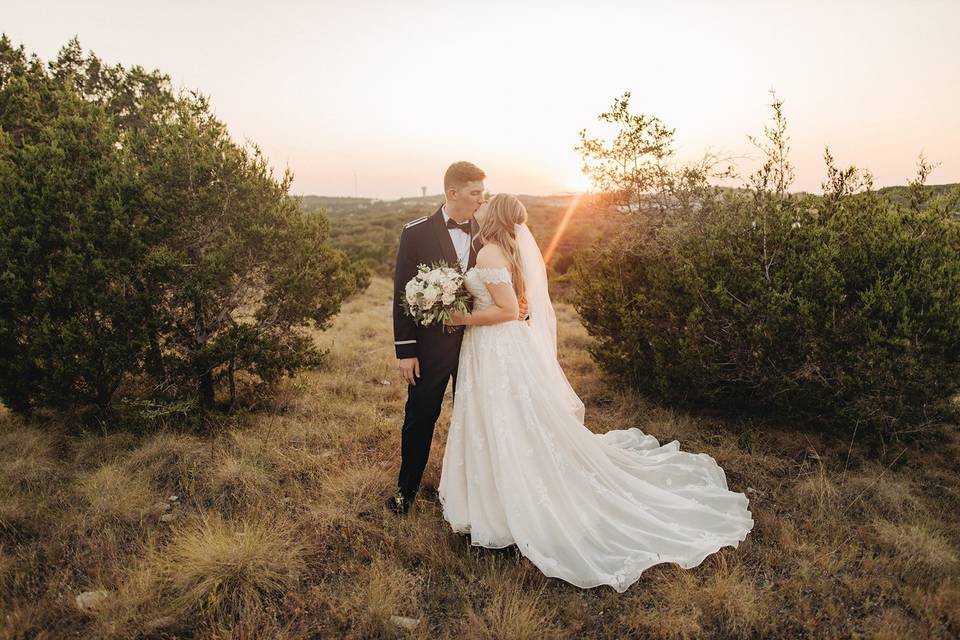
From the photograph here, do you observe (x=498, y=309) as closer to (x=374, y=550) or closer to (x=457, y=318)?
(x=457, y=318)

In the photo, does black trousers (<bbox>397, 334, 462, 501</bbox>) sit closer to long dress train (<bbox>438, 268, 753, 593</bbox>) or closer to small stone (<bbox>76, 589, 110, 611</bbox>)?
long dress train (<bbox>438, 268, 753, 593</bbox>)

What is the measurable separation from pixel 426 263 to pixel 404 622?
254cm

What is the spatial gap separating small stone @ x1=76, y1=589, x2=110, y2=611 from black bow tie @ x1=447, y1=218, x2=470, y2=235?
3.46 metres

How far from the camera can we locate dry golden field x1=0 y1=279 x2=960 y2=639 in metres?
3.06

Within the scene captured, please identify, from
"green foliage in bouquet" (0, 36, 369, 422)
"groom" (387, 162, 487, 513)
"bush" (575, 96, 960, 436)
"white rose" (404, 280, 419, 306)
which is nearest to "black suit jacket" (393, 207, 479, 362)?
"groom" (387, 162, 487, 513)

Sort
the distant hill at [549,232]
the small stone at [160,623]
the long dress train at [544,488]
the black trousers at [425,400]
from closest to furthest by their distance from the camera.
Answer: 1. the small stone at [160,623]
2. the long dress train at [544,488]
3. the black trousers at [425,400]
4. the distant hill at [549,232]

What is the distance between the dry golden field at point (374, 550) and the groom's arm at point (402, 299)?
52.6 inches

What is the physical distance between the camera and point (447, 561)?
3.62 metres

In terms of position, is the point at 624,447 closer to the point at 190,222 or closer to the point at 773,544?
the point at 773,544

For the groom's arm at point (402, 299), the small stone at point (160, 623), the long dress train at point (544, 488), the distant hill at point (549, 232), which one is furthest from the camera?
the distant hill at point (549, 232)

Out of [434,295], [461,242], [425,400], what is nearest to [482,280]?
[434,295]

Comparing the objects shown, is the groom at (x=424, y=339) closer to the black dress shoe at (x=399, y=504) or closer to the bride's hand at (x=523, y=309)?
the black dress shoe at (x=399, y=504)

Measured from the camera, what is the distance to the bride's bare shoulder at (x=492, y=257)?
3795 mm

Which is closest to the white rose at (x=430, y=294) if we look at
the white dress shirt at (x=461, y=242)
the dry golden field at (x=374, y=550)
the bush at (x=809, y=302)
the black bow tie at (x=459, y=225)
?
the white dress shirt at (x=461, y=242)
